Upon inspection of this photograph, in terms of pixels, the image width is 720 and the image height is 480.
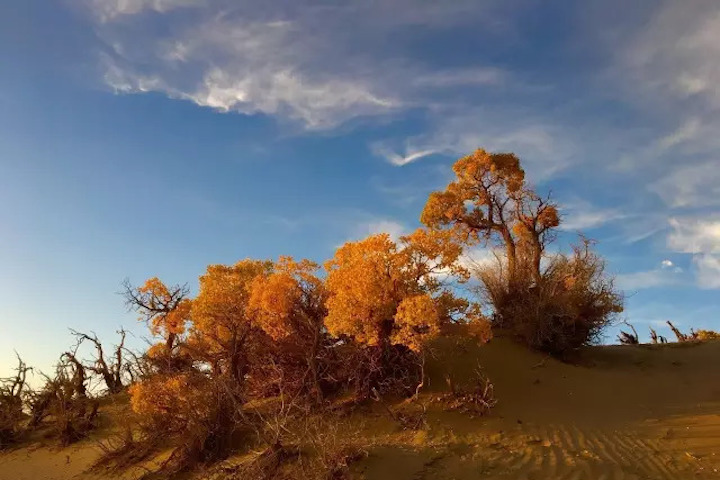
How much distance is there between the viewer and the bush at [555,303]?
1981 cm

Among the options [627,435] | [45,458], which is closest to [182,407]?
[45,458]

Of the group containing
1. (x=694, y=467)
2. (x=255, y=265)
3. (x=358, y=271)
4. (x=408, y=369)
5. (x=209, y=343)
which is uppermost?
(x=255, y=265)

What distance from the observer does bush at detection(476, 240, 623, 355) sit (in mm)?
19812

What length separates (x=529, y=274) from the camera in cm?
2191

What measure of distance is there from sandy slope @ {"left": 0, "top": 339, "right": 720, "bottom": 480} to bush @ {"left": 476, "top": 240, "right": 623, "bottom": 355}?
87cm

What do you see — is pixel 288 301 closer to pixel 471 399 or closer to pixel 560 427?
pixel 471 399

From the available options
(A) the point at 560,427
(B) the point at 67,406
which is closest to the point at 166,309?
(B) the point at 67,406

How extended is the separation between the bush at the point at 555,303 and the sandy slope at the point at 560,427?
87cm

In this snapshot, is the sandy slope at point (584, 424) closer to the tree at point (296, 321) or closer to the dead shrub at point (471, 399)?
the dead shrub at point (471, 399)

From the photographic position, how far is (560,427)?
14406 mm

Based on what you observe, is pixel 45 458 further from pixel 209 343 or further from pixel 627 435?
pixel 627 435

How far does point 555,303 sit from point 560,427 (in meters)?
6.23

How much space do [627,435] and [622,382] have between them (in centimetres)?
522

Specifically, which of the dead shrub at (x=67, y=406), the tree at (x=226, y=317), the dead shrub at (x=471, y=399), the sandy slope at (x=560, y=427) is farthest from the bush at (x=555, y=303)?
the dead shrub at (x=67, y=406)
